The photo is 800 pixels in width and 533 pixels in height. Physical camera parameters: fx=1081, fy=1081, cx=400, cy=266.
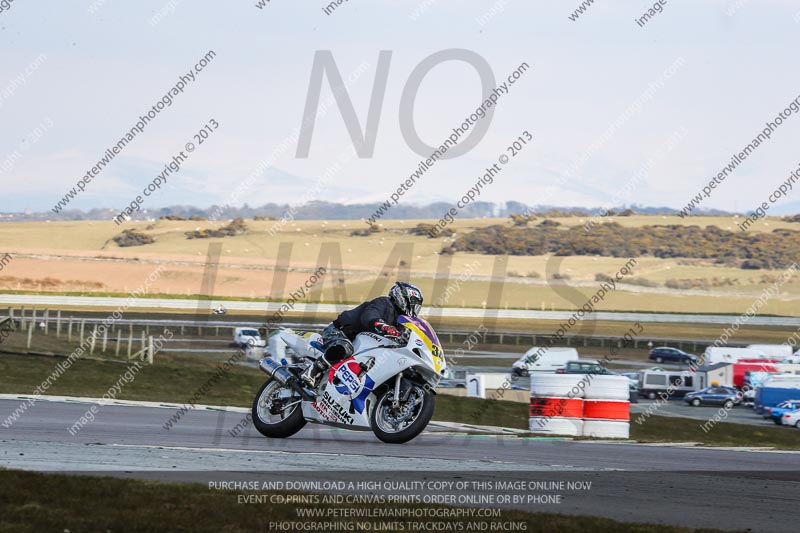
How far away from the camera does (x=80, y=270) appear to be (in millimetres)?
99750

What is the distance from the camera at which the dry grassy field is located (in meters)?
96.2

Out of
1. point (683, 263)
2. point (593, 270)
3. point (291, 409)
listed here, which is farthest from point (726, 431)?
point (683, 263)

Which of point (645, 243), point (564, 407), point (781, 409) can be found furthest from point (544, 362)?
point (645, 243)

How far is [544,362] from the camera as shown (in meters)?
55.3

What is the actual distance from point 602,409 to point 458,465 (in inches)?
391

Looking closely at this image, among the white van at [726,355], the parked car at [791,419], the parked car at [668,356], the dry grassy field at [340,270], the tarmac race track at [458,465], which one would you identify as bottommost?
the tarmac race track at [458,465]

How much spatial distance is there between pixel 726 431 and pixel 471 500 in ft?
77.6

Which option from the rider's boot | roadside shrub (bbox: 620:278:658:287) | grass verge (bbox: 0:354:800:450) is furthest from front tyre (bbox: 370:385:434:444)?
roadside shrub (bbox: 620:278:658:287)

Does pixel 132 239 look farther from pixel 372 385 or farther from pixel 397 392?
pixel 397 392

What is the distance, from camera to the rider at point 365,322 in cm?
1319

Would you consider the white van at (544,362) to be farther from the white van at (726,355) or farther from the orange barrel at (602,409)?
the orange barrel at (602,409)

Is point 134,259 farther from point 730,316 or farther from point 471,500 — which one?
point 471,500

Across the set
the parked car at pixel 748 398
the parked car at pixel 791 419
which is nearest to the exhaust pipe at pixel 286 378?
the parked car at pixel 791 419

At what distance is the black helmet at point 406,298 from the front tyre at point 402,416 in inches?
38.5
